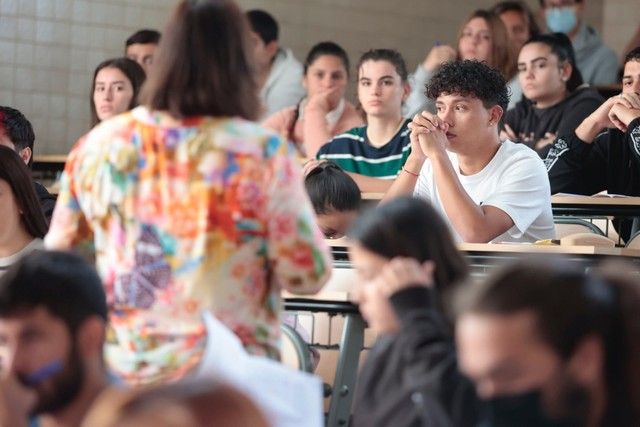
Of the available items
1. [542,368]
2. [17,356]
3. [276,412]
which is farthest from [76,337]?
[542,368]

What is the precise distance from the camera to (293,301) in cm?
361

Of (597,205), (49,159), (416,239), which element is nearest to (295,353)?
(416,239)

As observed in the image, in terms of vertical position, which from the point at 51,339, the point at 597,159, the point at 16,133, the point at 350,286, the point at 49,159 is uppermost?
the point at 51,339

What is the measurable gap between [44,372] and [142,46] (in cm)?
560

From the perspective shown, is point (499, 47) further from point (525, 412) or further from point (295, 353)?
point (525, 412)

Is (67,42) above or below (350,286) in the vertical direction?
above

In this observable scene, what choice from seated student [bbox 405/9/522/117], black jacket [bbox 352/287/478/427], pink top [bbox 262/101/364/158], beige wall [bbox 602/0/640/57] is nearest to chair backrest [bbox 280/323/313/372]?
black jacket [bbox 352/287/478/427]

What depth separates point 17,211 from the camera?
427 centimetres

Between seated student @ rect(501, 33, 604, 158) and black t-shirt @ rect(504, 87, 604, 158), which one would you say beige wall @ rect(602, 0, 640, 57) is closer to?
seated student @ rect(501, 33, 604, 158)

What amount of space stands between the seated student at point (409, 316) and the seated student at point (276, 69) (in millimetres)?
5695

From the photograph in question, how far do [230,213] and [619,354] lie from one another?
0.91 meters

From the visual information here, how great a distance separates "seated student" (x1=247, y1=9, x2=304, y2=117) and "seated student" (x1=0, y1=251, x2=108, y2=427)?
18.6 feet

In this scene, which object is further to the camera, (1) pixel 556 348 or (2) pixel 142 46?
(2) pixel 142 46

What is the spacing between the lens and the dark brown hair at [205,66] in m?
2.59
